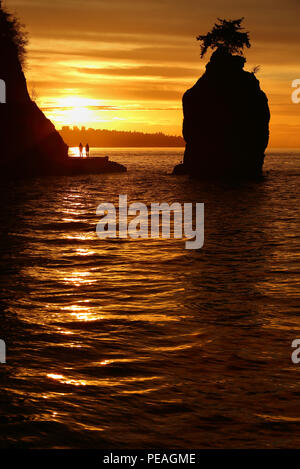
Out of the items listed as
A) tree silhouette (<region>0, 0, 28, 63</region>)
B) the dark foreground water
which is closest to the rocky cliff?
tree silhouette (<region>0, 0, 28, 63</region>)

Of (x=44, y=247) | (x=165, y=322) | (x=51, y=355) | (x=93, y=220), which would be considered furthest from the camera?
(x=93, y=220)

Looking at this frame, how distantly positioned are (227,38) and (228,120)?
1059cm

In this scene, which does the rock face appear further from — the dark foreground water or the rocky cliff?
the dark foreground water

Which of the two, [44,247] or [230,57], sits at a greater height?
[230,57]

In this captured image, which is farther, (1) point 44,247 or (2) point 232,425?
(1) point 44,247

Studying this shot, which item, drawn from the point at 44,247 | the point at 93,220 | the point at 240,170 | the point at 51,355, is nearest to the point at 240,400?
the point at 51,355

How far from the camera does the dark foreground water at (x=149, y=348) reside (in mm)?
6250

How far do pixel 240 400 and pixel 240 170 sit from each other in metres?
74.9

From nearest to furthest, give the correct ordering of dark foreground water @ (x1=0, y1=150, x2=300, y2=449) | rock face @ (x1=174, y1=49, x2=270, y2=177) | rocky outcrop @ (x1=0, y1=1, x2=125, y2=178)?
dark foreground water @ (x1=0, y1=150, x2=300, y2=449)
rocky outcrop @ (x1=0, y1=1, x2=125, y2=178)
rock face @ (x1=174, y1=49, x2=270, y2=177)

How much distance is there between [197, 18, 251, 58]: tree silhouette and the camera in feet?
249

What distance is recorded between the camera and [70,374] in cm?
764

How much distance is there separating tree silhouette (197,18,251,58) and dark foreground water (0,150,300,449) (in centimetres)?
6381

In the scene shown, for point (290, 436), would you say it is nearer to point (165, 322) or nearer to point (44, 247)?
point (165, 322)

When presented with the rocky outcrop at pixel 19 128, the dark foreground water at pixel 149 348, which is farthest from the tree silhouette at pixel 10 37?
the dark foreground water at pixel 149 348
